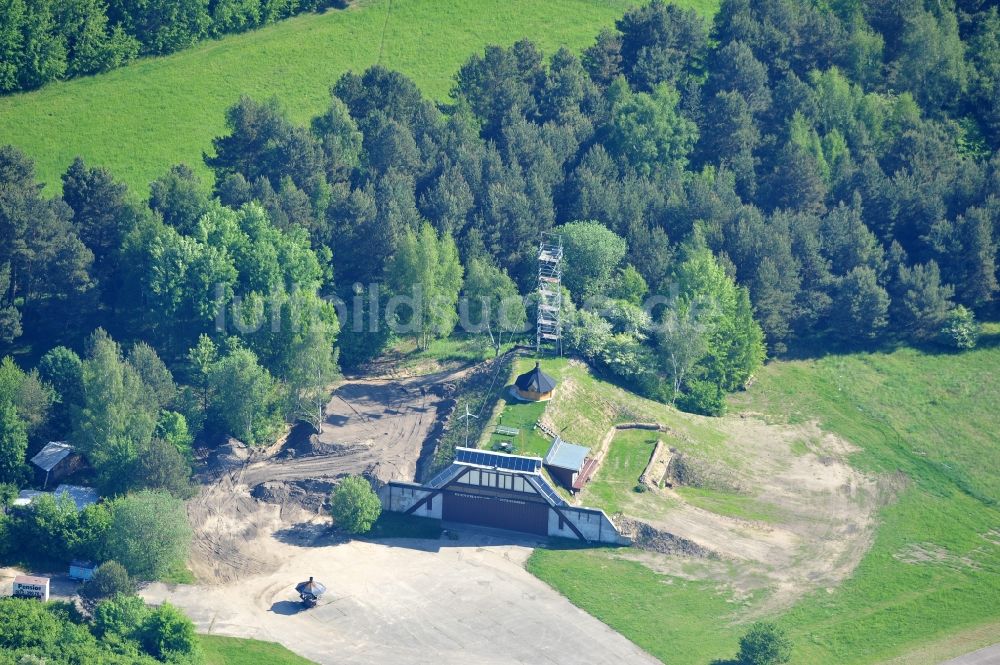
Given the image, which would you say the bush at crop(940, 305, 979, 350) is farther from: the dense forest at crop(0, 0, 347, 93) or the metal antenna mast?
the dense forest at crop(0, 0, 347, 93)

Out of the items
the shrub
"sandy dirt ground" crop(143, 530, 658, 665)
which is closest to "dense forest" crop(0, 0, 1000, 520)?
the shrub

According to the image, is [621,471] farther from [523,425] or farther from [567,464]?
[523,425]

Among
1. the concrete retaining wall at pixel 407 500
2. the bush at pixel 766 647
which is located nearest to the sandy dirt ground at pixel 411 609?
the concrete retaining wall at pixel 407 500

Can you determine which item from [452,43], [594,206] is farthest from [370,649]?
[452,43]

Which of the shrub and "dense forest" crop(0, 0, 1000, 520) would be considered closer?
the shrub

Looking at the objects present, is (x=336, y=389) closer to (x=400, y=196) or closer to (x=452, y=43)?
(x=400, y=196)

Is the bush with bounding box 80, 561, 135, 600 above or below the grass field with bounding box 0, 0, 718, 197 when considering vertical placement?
below
